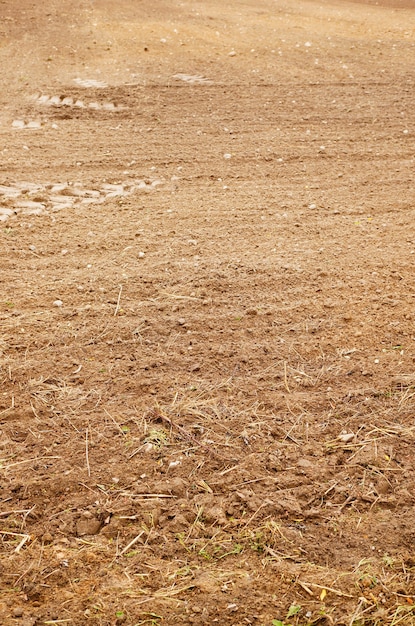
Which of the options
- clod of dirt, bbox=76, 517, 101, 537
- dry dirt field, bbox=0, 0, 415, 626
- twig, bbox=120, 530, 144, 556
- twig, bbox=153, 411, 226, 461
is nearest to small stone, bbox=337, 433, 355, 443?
dry dirt field, bbox=0, 0, 415, 626

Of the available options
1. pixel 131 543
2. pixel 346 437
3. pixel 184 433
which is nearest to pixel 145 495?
pixel 131 543

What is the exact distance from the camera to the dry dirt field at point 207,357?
7.18 ft

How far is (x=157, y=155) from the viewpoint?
215 inches

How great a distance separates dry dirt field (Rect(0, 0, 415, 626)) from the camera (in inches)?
86.2

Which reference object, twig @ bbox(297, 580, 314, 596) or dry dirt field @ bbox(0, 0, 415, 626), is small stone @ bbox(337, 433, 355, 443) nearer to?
dry dirt field @ bbox(0, 0, 415, 626)

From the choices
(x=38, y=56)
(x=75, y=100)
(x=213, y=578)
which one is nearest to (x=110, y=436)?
(x=213, y=578)

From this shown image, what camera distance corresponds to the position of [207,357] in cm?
320

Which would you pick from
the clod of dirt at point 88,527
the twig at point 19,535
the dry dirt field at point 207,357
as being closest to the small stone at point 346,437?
the dry dirt field at point 207,357

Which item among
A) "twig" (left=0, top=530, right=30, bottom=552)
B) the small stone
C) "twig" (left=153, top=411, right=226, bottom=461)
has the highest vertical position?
the small stone

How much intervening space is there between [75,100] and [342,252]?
391 cm

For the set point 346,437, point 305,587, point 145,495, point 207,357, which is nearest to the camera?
point 305,587

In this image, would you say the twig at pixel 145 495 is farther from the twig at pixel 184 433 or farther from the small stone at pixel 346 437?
the small stone at pixel 346 437

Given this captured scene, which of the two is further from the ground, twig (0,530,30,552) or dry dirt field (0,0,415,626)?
dry dirt field (0,0,415,626)

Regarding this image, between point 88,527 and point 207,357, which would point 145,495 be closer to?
point 88,527
